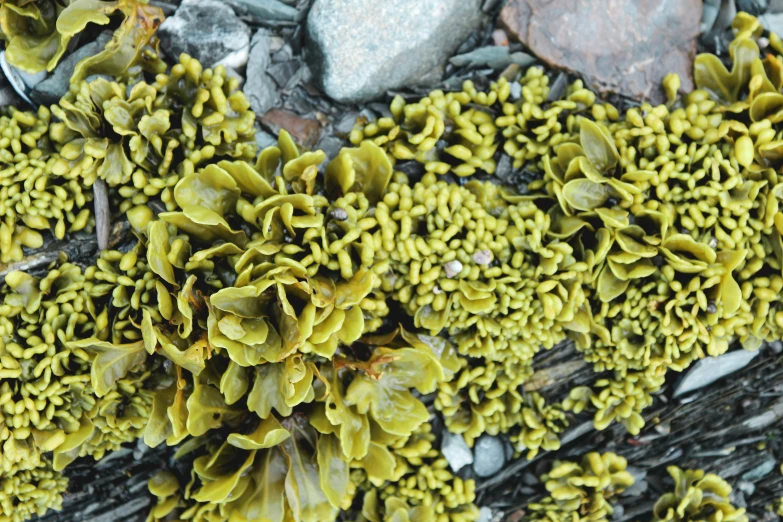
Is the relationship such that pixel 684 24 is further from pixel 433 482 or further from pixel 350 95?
pixel 433 482

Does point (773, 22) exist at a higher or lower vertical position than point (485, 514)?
higher

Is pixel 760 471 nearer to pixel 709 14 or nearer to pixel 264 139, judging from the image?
pixel 709 14

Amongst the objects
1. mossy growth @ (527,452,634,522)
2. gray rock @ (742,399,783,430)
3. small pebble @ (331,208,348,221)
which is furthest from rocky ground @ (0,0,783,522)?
small pebble @ (331,208,348,221)

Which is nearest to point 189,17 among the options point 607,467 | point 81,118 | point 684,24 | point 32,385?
point 81,118

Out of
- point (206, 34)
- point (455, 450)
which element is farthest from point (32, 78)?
point (455, 450)

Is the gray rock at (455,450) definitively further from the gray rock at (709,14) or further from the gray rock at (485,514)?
the gray rock at (709,14)
